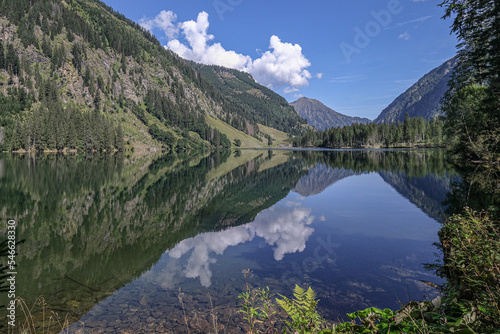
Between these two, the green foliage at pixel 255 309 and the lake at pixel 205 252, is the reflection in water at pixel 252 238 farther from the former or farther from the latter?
the green foliage at pixel 255 309

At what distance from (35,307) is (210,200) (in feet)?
72.9

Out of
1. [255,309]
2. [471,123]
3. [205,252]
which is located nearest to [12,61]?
[205,252]

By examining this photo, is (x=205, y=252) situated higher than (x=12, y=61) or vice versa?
(x=12, y=61)

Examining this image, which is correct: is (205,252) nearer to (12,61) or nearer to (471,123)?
(471,123)

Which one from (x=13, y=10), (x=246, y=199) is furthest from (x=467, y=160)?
(x=13, y=10)

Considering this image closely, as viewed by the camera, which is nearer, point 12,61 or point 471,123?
point 471,123

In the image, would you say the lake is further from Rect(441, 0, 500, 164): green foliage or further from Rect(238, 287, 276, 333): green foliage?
Rect(441, 0, 500, 164): green foliage

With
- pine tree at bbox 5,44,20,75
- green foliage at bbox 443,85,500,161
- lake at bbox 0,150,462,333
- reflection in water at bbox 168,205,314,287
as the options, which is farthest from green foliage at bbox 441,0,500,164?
pine tree at bbox 5,44,20,75

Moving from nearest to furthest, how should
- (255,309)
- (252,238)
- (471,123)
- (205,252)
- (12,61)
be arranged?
(255,309), (205,252), (252,238), (471,123), (12,61)

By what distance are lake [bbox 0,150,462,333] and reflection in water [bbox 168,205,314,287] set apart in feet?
0.31

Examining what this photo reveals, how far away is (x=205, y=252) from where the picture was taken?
17062 mm

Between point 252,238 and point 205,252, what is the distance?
159 inches

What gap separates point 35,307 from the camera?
35.4 ft

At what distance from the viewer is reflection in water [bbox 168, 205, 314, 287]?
1527 cm
